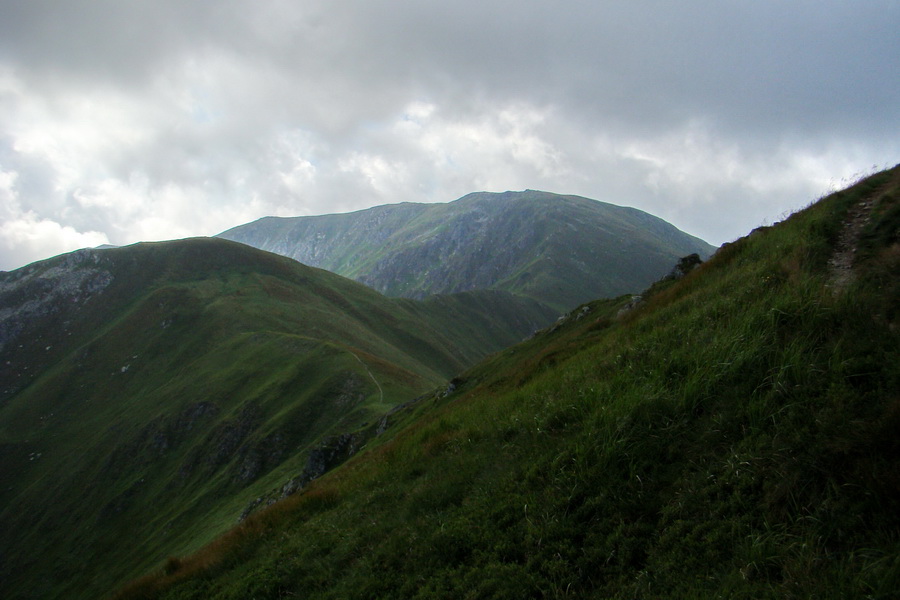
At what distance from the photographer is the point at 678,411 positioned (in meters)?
8.09

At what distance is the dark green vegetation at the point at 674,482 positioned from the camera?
18.0 feet

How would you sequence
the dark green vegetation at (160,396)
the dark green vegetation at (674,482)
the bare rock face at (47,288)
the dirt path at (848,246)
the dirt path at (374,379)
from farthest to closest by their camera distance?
1. the bare rock face at (47,288)
2. the dirt path at (374,379)
3. the dark green vegetation at (160,396)
4. the dirt path at (848,246)
5. the dark green vegetation at (674,482)

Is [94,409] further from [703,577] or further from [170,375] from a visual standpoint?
[703,577]

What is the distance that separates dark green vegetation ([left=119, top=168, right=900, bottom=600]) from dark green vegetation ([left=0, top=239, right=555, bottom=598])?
32.2 meters

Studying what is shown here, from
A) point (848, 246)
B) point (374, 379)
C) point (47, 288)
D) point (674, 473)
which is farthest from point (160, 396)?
point (848, 246)

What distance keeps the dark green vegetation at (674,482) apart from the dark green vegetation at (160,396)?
32167mm

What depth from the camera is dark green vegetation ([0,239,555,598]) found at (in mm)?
74562

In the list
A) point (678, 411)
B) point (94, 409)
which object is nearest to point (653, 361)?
point (678, 411)

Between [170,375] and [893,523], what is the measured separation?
5985 inches

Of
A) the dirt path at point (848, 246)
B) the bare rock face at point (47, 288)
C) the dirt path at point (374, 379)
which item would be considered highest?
the bare rock face at point (47, 288)

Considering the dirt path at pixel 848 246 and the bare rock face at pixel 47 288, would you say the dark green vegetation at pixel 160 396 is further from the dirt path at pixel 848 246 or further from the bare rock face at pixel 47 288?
the dirt path at pixel 848 246

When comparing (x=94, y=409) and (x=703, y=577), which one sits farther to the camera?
(x=94, y=409)

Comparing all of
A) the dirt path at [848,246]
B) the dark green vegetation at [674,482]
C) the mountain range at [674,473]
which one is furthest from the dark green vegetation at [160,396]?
the dirt path at [848,246]

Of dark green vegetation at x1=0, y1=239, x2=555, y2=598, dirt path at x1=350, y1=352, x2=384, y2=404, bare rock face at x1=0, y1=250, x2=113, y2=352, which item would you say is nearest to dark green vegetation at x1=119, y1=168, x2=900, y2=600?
dark green vegetation at x1=0, y1=239, x2=555, y2=598
